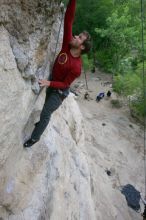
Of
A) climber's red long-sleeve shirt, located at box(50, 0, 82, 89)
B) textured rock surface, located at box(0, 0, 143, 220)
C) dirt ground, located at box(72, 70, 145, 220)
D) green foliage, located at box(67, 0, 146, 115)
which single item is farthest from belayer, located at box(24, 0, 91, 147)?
green foliage, located at box(67, 0, 146, 115)

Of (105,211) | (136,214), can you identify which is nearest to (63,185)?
(105,211)

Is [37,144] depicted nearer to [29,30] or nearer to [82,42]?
[82,42]

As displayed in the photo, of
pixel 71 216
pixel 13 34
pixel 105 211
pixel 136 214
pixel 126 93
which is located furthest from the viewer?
pixel 126 93

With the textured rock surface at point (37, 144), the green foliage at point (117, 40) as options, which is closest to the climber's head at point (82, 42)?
the textured rock surface at point (37, 144)

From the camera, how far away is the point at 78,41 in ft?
20.2

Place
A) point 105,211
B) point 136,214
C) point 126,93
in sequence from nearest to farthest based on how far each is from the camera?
point 105,211, point 136,214, point 126,93

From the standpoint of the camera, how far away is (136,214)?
12.7m

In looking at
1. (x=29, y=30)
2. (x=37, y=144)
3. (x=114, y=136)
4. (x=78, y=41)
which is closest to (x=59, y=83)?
(x=78, y=41)

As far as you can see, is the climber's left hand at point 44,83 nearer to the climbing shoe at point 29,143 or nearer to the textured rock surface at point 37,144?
the textured rock surface at point 37,144

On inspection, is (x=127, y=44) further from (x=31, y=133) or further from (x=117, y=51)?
(x=31, y=133)

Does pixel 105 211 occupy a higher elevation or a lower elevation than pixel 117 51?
lower

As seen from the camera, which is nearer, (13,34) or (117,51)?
(13,34)

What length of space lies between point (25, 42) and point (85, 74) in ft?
65.0

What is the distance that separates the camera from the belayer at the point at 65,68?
6.24 metres
